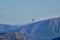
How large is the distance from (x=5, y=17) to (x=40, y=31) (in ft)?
1.54

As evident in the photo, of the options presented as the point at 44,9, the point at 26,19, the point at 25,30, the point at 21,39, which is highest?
A: the point at 44,9

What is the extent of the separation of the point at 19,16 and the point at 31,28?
0.21m

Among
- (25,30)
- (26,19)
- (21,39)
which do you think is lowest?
(21,39)

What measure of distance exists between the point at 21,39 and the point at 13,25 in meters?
0.20

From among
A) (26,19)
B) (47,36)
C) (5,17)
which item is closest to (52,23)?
(47,36)

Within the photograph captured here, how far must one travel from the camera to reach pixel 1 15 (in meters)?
1.46

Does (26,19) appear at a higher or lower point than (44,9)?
lower

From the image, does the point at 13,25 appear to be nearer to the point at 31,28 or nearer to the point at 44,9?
the point at 31,28

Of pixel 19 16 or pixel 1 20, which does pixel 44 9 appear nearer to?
pixel 19 16

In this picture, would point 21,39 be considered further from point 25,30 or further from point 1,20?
point 1,20

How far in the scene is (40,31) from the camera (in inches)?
57.2

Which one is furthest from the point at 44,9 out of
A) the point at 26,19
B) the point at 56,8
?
the point at 26,19

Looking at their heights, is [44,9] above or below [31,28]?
above

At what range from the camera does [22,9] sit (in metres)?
1.48
